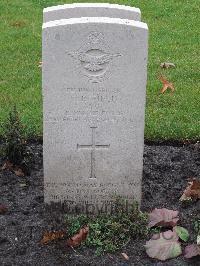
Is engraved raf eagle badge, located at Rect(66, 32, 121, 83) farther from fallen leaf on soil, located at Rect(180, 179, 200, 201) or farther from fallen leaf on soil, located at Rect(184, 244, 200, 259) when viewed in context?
fallen leaf on soil, located at Rect(184, 244, 200, 259)

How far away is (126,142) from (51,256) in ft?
3.31

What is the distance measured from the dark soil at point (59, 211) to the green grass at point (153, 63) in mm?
476

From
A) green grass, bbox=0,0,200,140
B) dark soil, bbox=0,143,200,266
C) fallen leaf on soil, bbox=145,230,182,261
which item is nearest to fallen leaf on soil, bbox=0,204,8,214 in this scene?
dark soil, bbox=0,143,200,266

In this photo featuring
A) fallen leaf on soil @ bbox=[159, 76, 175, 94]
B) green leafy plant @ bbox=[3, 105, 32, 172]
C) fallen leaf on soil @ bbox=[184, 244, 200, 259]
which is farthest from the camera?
fallen leaf on soil @ bbox=[159, 76, 175, 94]

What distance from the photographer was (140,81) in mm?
4965

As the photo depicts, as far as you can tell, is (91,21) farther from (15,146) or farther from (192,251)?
(192,251)

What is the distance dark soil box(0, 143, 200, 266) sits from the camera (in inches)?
189

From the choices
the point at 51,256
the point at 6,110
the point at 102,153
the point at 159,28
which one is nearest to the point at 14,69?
the point at 6,110

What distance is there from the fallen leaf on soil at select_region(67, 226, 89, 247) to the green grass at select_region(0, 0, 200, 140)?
1886 mm

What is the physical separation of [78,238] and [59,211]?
47 centimetres

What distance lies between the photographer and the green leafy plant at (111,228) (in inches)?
194

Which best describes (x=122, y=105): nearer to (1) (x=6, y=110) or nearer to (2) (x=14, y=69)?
(1) (x=6, y=110)

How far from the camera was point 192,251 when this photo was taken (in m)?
4.78

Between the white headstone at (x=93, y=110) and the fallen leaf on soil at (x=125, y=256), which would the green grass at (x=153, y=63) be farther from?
the fallen leaf on soil at (x=125, y=256)
